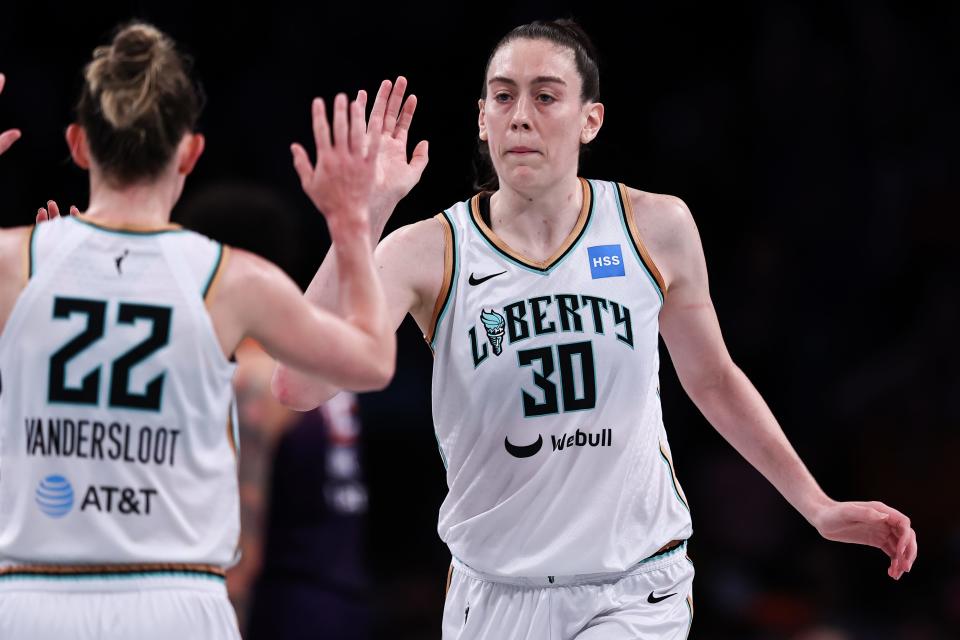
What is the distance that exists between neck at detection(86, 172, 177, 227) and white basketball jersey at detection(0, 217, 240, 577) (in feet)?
0.17

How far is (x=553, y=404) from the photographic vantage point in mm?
4543

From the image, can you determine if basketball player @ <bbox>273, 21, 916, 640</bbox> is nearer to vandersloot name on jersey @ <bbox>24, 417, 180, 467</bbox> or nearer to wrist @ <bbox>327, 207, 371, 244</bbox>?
wrist @ <bbox>327, 207, 371, 244</bbox>

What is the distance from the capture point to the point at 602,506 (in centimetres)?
458

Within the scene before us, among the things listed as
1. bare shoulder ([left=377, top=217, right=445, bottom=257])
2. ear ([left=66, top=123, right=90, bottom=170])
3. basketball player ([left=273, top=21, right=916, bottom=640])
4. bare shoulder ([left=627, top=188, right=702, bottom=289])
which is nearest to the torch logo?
basketball player ([left=273, top=21, right=916, bottom=640])

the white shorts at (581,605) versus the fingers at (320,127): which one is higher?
the fingers at (320,127)

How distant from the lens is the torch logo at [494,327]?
4.60 meters

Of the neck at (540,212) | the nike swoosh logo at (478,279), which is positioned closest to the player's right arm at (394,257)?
the nike swoosh logo at (478,279)

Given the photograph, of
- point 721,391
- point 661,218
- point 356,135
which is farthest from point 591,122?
point 356,135

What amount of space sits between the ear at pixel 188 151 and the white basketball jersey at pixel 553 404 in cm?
125

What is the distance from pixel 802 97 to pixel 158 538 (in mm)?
8265

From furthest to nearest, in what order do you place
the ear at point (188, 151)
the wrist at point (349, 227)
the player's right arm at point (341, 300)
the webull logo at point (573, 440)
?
the webull logo at point (573, 440), the wrist at point (349, 227), the ear at point (188, 151), the player's right arm at point (341, 300)

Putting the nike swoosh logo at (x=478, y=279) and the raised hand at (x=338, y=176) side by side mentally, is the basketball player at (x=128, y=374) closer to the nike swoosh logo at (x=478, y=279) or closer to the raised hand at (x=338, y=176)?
the raised hand at (x=338, y=176)

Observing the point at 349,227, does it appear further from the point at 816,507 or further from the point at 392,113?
the point at 816,507

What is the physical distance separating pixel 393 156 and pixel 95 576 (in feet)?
→ 5.93
